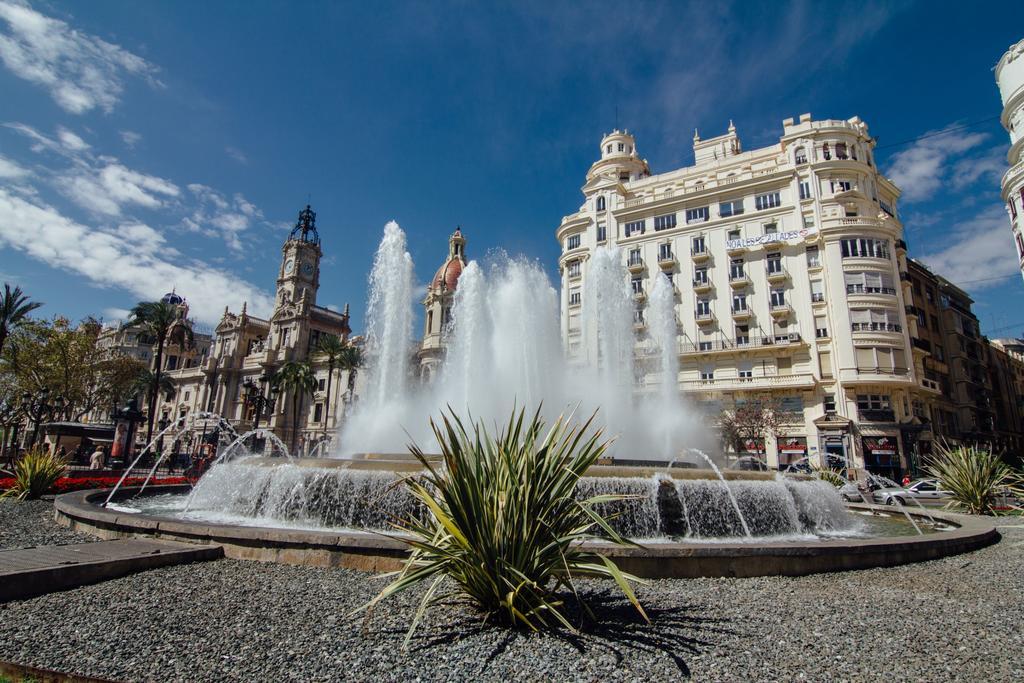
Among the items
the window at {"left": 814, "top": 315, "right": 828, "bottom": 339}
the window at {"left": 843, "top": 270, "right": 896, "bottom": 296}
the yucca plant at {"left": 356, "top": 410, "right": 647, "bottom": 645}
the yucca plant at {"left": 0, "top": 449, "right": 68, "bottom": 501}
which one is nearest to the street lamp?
Result: the yucca plant at {"left": 0, "top": 449, "right": 68, "bottom": 501}

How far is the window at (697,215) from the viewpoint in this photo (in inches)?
1895

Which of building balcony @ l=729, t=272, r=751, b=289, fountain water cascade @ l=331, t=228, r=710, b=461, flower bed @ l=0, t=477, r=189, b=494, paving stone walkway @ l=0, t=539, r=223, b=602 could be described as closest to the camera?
paving stone walkway @ l=0, t=539, r=223, b=602

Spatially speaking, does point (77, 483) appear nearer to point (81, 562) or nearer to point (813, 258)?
point (81, 562)

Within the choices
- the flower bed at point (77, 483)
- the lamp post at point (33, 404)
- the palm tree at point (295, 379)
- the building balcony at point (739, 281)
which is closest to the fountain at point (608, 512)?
the flower bed at point (77, 483)

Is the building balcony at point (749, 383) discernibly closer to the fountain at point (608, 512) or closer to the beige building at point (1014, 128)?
the beige building at point (1014, 128)

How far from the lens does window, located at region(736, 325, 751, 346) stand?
43.0 metres

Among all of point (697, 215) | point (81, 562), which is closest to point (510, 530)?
point (81, 562)

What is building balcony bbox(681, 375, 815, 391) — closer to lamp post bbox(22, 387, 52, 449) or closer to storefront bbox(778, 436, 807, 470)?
storefront bbox(778, 436, 807, 470)

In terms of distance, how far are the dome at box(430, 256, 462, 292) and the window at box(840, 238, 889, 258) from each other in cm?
3729

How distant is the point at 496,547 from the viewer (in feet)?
15.4

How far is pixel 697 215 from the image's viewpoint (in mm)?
48594

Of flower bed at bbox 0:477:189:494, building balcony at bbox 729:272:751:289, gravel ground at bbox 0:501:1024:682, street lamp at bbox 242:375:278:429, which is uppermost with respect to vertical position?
building balcony at bbox 729:272:751:289

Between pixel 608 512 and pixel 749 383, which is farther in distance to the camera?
pixel 749 383

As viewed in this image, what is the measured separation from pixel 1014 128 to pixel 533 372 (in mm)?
34823
